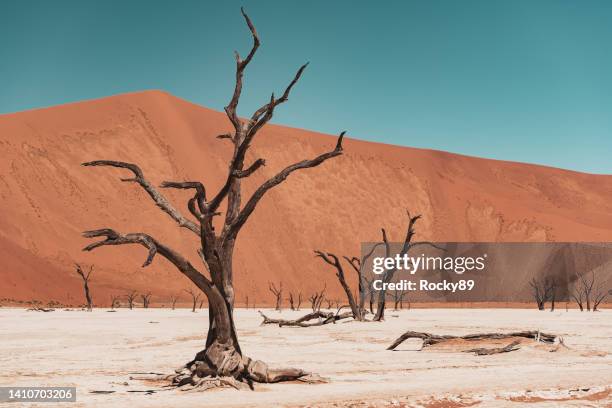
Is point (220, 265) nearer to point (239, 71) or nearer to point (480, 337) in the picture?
point (239, 71)

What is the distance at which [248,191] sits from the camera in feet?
341

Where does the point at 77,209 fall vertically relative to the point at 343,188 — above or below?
below

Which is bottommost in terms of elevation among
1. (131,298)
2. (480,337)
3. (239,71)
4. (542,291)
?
(131,298)

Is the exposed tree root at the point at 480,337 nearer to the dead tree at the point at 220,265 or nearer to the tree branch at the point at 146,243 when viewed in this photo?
the dead tree at the point at 220,265

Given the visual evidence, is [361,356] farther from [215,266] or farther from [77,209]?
[77,209]

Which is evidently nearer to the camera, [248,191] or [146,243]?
[146,243]

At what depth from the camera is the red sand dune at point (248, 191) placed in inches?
3063

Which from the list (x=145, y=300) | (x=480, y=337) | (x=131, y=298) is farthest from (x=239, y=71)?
(x=145, y=300)

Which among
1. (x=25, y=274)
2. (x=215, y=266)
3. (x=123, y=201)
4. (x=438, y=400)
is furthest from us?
(x=123, y=201)

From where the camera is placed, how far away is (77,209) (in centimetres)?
8475

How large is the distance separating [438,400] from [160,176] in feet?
298

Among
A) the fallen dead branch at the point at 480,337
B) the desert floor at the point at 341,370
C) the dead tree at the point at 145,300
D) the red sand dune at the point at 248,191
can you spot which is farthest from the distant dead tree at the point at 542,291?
the fallen dead branch at the point at 480,337

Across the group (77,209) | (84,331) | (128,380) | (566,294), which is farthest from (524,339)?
(566,294)

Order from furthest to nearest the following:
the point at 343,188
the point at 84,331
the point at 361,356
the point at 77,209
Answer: the point at 343,188 < the point at 77,209 < the point at 84,331 < the point at 361,356
